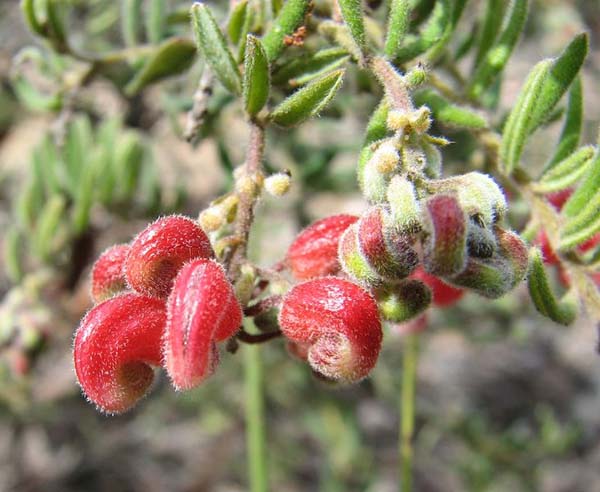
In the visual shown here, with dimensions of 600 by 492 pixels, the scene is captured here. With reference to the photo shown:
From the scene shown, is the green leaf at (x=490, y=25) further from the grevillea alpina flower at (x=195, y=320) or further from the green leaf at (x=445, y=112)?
the grevillea alpina flower at (x=195, y=320)

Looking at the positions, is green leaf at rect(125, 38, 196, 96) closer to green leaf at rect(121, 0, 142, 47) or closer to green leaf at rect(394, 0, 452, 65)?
green leaf at rect(121, 0, 142, 47)

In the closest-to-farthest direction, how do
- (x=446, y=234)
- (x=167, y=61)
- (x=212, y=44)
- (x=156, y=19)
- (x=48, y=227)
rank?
(x=446, y=234) → (x=212, y=44) → (x=167, y=61) → (x=156, y=19) → (x=48, y=227)

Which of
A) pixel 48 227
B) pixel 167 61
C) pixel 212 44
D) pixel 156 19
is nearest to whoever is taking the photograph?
pixel 212 44

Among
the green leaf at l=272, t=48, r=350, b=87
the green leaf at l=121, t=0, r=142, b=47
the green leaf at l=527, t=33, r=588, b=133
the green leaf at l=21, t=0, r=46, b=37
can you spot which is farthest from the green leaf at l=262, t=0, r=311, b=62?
the green leaf at l=121, t=0, r=142, b=47

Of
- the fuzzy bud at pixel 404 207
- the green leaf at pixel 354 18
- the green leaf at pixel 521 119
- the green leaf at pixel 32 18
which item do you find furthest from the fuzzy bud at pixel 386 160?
the green leaf at pixel 32 18

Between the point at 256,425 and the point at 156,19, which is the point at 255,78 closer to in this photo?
the point at 156,19

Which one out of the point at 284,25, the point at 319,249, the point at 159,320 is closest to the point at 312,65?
the point at 284,25

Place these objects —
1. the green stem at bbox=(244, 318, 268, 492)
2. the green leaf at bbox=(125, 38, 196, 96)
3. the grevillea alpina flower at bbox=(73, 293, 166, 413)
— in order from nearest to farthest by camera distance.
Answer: the grevillea alpina flower at bbox=(73, 293, 166, 413), the green leaf at bbox=(125, 38, 196, 96), the green stem at bbox=(244, 318, 268, 492)
